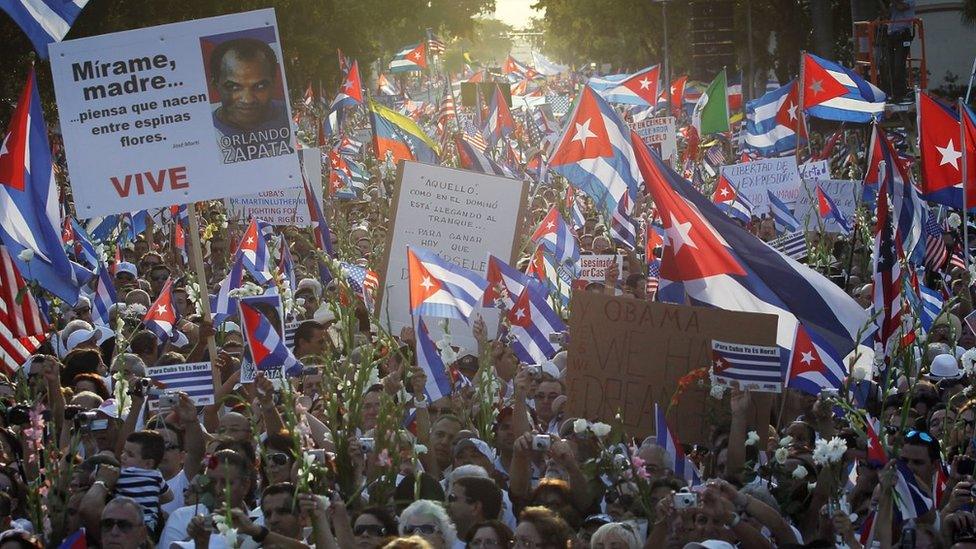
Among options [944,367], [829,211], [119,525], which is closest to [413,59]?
[829,211]

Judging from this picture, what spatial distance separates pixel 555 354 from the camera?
10.8 metres

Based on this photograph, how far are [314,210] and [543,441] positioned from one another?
8.03m

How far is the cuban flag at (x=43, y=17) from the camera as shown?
1042cm

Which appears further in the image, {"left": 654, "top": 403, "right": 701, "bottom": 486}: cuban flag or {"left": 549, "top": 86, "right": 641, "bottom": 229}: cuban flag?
{"left": 549, "top": 86, "right": 641, "bottom": 229}: cuban flag

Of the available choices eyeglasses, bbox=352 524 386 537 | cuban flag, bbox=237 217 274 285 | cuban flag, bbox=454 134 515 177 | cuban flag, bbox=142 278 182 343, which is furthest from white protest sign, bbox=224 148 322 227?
eyeglasses, bbox=352 524 386 537

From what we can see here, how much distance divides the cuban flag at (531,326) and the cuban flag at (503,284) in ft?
0.23

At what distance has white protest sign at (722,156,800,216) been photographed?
1872 centimetres

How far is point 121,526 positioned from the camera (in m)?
6.74

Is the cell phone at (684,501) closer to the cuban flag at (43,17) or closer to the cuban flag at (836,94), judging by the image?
the cuban flag at (43,17)

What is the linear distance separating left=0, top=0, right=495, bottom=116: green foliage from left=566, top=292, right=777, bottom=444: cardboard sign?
18.7 meters

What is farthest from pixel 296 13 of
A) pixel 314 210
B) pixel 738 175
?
pixel 314 210

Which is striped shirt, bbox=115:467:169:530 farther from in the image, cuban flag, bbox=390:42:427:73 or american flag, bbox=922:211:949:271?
cuban flag, bbox=390:42:427:73

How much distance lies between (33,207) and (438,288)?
8.77 feet

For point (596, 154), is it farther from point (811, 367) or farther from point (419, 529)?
point (419, 529)
